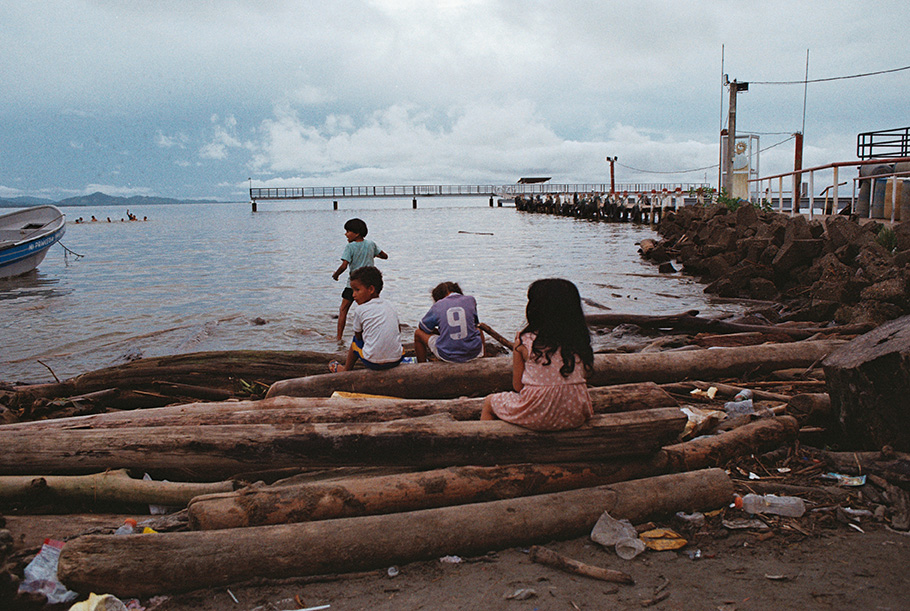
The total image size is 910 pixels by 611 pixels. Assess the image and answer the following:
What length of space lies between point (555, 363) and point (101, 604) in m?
2.50

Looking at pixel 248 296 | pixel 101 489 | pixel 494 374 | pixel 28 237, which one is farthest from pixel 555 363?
pixel 28 237

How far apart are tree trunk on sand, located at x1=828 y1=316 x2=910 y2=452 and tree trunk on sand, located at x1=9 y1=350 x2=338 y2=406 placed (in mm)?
4612

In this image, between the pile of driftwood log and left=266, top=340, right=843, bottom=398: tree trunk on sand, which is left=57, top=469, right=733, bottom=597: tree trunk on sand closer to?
the pile of driftwood log

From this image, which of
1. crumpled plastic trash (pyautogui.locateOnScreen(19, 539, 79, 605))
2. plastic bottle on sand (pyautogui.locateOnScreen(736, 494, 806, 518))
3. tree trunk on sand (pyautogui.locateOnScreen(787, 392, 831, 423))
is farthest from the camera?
tree trunk on sand (pyautogui.locateOnScreen(787, 392, 831, 423))

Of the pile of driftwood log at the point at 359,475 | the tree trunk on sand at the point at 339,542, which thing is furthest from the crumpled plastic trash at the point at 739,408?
the tree trunk on sand at the point at 339,542

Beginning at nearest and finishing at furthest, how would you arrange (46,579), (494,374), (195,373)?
(46,579), (494,374), (195,373)

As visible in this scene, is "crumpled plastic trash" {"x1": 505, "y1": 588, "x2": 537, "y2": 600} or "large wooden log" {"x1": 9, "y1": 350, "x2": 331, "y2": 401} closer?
"crumpled plastic trash" {"x1": 505, "y1": 588, "x2": 537, "y2": 600}

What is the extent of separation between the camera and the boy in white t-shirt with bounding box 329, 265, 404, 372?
5.56 metres

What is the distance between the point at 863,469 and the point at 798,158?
1100 inches

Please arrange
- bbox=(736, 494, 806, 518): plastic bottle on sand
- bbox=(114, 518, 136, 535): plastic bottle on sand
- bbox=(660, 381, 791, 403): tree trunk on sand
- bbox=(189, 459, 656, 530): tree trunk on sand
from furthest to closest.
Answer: bbox=(660, 381, 791, 403): tree trunk on sand
bbox=(736, 494, 806, 518): plastic bottle on sand
bbox=(114, 518, 136, 535): plastic bottle on sand
bbox=(189, 459, 656, 530): tree trunk on sand

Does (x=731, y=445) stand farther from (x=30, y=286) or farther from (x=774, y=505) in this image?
(x=30, y=286)

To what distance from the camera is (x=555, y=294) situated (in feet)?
11.7

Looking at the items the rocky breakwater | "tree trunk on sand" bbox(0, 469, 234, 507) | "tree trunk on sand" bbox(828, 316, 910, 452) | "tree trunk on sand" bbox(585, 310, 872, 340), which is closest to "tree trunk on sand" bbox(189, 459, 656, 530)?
"tree trunk on sand" bbox(0, 469, 234, 507)

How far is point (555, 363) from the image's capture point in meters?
3.68
